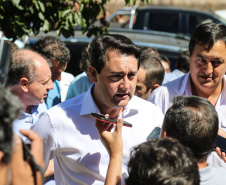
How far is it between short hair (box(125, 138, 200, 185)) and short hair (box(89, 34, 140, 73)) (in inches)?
45.0

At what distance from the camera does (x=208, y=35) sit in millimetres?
3486

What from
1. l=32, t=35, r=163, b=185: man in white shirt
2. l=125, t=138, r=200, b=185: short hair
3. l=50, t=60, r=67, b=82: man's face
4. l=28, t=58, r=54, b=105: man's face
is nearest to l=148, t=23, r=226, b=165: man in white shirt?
l=32, t=35, r=163, b=185: man in white shirt

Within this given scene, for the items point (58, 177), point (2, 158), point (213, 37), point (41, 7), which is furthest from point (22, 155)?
point (41, 7)

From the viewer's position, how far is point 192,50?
3592 millimetres

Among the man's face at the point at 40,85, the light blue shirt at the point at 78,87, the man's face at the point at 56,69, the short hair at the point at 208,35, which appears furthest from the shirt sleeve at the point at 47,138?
the light blue shirt at the point at 78,87

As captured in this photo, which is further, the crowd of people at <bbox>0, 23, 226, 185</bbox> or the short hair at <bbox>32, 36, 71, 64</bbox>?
the short hair at <bbox>32, 36, 71, 64</bbox>

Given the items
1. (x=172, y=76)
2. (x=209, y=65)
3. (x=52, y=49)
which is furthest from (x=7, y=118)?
(x=172, y=76)

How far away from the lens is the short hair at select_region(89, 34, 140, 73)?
296cm

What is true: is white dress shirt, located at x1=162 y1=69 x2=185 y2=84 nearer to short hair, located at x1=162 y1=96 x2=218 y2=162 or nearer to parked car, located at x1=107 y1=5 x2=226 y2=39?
short hair, located at x1=162 y1=96 x2=218 y2=162

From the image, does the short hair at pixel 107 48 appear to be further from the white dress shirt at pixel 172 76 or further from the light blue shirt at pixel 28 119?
the white dress shirt at pixel 172 76

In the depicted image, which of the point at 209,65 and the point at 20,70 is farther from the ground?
the point at 209,65

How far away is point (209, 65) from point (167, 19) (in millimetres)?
7153

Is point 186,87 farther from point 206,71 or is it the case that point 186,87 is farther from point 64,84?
point 64,84

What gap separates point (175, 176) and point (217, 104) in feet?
6.06
